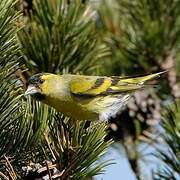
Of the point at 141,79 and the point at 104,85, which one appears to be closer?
the point at 104,85

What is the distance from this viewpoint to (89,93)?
2189 millimetres

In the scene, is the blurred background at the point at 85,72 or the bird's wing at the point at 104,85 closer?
the blurred background at the point at 85,72

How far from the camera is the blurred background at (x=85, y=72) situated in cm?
128

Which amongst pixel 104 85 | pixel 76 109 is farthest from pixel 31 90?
pixel 104 85

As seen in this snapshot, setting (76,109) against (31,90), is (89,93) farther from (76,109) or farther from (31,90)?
(31,90)

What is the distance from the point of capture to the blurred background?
4.20ft

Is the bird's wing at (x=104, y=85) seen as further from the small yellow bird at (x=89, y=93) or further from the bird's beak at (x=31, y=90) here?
the bird's beak at (x=31, y=90)

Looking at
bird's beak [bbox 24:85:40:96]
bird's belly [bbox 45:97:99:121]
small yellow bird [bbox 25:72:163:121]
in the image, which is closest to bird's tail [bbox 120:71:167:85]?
small yellow bird [bbox 25:72:163:121]

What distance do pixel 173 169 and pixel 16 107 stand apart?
567mm

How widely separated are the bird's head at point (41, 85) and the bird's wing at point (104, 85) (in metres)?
0.11

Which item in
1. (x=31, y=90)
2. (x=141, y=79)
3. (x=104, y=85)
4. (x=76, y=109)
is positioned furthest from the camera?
(x=141, y=79)

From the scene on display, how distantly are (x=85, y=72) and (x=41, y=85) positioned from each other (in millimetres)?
190

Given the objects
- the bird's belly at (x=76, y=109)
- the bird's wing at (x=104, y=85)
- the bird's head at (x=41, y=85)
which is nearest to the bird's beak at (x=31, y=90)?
the bird's head at (x=41, y=85)

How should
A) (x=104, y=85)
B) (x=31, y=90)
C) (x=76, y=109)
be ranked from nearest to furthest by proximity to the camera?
1. (x=31, y=90)
2. (x=76, y=109)
3. (x=104, y=85)
